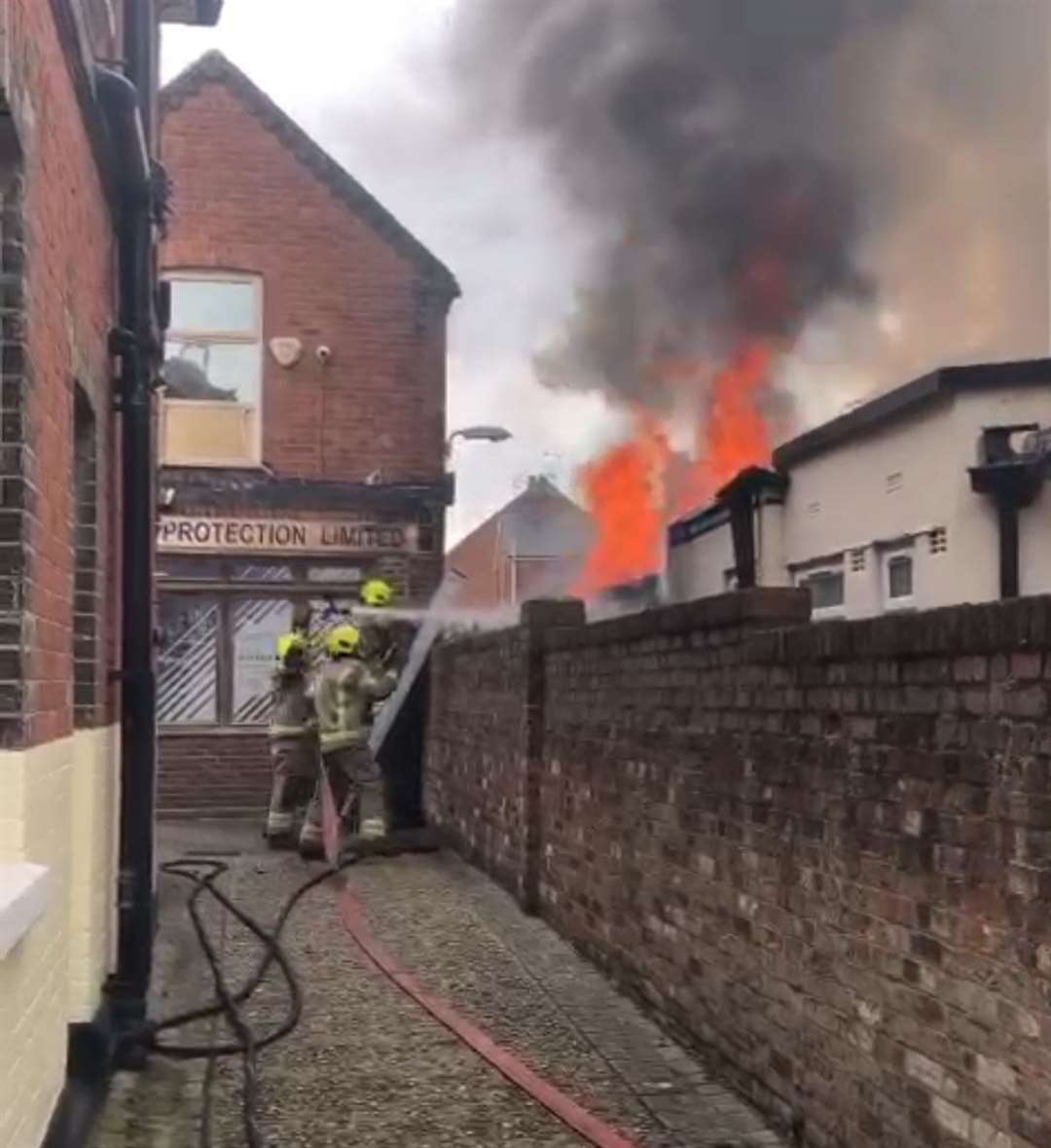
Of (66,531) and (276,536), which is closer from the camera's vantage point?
(66,531)

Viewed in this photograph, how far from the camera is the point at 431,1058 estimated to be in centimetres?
618

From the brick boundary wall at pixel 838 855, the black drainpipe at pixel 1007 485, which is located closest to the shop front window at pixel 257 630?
the brick boundary wall at pixel 838 855

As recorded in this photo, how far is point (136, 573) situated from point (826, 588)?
5089mm

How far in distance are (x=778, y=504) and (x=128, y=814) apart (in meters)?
5.54

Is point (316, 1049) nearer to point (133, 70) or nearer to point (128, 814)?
point (128, 814)

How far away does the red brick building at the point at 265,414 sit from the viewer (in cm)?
1576

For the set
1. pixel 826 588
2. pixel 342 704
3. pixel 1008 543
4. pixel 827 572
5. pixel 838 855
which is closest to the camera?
pixel 838 855

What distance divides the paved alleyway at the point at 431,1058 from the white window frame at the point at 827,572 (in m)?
2.73

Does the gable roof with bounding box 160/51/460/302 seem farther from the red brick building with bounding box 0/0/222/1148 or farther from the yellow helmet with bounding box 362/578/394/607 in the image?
the red brick building with bounding box 0/0/222/1148

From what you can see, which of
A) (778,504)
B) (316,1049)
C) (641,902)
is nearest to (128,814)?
(316,1049)

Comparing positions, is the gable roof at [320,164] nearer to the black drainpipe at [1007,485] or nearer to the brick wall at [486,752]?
the brick wall at [486,752]

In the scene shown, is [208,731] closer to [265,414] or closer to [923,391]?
[265,414]

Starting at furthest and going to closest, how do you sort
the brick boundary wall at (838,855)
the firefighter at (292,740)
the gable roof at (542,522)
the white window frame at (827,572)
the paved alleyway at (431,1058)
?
the gable roof at (542,522) → the firefighter at (292,740) → the white window frame at (827,572) → the paved alleyway at (431,1058) → the brick boundary wall at (838,855)

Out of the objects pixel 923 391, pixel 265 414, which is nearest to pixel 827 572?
pixel 923 391
